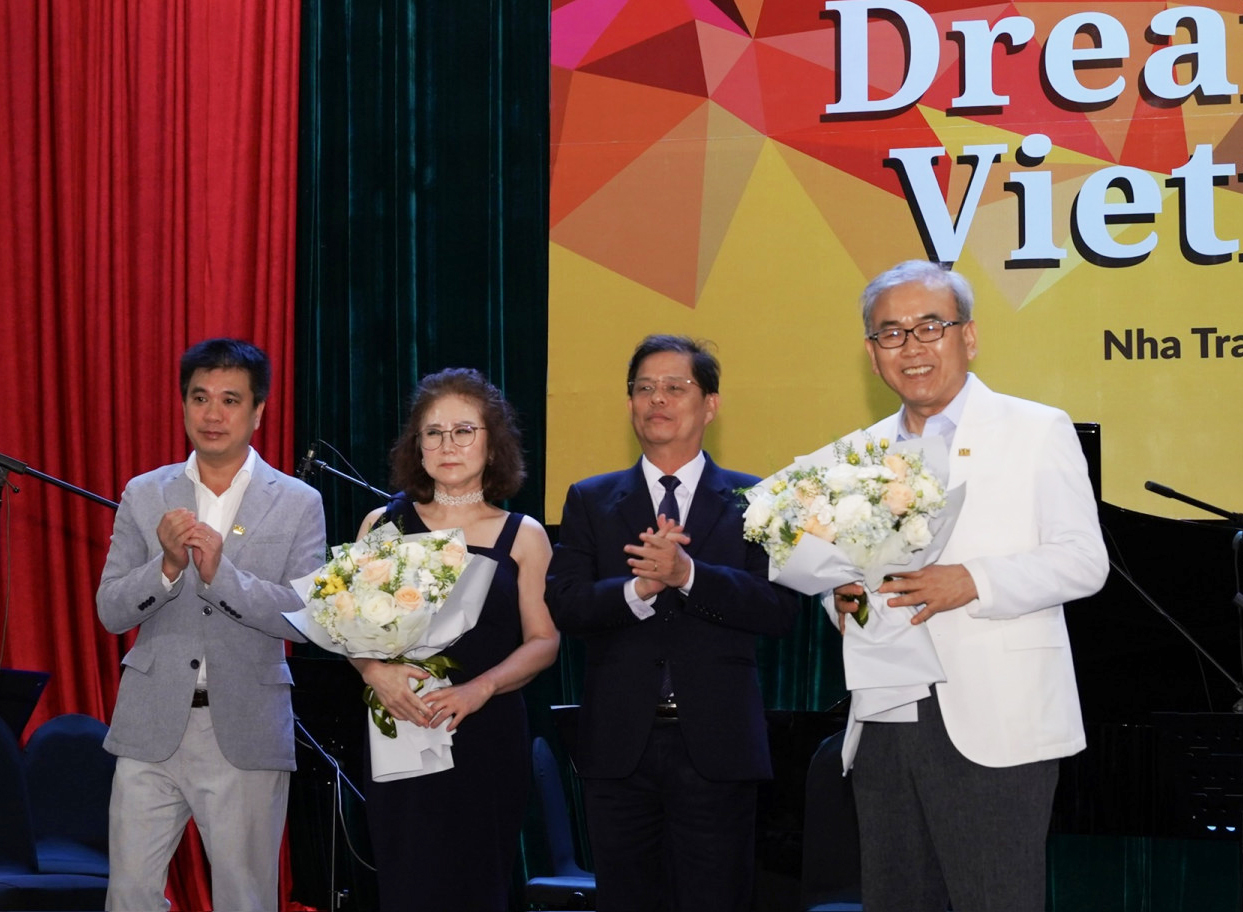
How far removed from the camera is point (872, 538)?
2.51 meters

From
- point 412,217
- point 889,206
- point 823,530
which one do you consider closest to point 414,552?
point 823,530

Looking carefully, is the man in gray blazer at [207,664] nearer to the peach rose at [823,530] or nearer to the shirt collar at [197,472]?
the shirt collar at [197,472]

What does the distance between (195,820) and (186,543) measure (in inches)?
28.1

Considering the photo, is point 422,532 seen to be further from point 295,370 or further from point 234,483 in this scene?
point 295,370

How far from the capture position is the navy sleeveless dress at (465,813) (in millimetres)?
3105

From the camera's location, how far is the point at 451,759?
3.13 metres

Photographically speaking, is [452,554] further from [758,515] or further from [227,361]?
[227,361]

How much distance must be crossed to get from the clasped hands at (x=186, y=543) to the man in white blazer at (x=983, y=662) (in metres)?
1.59

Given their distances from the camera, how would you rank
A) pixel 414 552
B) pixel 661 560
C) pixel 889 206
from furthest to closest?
pixel 889 206
pixel 414 552
pixel 661 560

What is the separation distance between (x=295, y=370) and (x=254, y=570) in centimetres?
269

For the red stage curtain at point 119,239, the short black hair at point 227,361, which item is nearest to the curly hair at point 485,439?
the short black hair at point 227,361

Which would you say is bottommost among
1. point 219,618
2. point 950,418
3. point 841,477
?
point 219,618

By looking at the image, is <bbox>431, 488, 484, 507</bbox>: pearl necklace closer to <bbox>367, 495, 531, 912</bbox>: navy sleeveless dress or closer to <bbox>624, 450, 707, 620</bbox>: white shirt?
<bbox>367, 495, 531, 912</bbox>: navy sleeveless dress

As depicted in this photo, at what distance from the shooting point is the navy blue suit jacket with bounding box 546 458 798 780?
3.04m
